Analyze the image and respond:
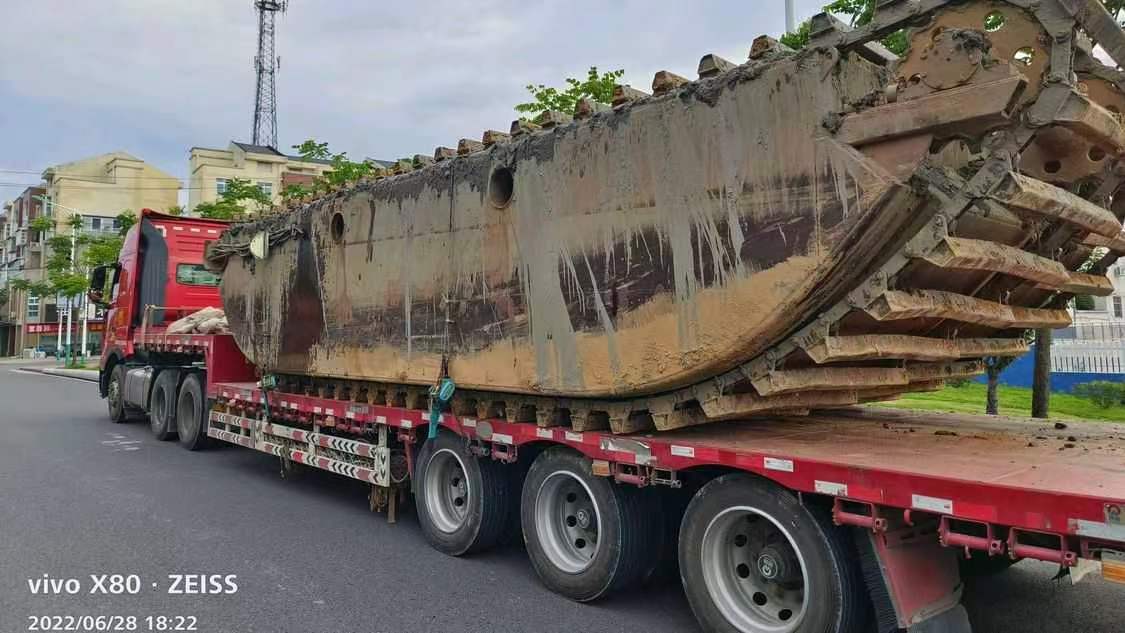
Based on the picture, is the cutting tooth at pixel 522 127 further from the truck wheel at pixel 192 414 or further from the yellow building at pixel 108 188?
the yellow building at pixel 108 188

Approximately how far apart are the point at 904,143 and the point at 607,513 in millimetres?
2807

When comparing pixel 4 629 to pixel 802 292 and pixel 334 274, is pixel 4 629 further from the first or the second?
pixel 802 292

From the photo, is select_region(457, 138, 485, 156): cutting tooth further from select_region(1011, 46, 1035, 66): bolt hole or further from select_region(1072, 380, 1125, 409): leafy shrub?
select_region(1072, 380, 1125, 409): leafy shrub

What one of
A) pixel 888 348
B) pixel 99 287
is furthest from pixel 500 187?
pixel 99 287

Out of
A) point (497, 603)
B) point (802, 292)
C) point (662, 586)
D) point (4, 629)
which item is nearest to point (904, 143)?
point (802, 292)

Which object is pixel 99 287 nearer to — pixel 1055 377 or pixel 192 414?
pixel 192 414

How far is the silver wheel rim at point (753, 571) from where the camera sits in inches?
158

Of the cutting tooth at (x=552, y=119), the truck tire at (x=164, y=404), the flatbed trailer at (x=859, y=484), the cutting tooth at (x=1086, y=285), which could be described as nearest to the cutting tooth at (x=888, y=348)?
the flatbed trailer at (x=859, y=484)

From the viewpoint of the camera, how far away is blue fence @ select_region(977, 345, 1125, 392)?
15820 mm

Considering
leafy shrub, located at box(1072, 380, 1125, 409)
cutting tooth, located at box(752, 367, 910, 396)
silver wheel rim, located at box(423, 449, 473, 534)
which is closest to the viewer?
cutting tooth, located at box(752, 367, 910, 396)

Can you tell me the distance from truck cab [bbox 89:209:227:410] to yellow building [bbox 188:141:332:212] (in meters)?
35.7

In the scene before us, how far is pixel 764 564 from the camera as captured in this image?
4.05 m

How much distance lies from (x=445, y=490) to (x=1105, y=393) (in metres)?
13.4

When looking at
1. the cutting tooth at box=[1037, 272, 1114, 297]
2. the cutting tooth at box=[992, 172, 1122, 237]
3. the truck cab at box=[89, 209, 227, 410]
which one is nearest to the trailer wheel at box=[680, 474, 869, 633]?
the cutting tooth at box=[992, 172, 1122, 237]
